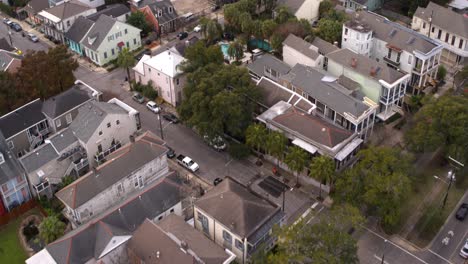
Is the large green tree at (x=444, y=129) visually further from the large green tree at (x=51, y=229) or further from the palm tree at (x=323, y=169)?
the large green tree at (x=51, y=229)

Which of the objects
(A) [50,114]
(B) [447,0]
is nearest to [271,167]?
(A) [50,114]

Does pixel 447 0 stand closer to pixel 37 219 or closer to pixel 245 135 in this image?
pixel 245 135

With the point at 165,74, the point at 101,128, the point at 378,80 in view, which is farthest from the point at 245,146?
the point at 378,80

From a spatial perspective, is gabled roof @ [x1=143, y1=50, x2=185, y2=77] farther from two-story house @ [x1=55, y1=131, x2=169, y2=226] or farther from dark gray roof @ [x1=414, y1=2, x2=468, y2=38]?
dark gray roof @ [x1=414, y1=2, x2=468, y2=38]

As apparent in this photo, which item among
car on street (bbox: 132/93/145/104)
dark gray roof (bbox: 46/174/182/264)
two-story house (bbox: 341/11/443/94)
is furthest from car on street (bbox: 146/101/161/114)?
two-story house (bbox: 341/11/443/94)

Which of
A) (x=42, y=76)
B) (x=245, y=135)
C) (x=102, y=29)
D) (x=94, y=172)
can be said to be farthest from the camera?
(x=102, y=29)

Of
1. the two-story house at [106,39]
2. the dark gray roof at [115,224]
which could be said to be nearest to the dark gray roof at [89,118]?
the dark gray roof at [115,224]

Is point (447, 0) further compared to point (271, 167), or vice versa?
point (447, 0)
